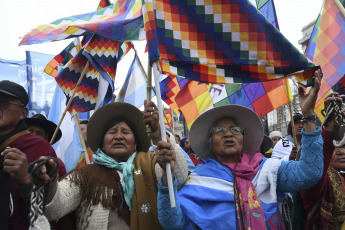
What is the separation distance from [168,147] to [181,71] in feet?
2.32

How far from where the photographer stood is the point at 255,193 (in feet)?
7.71

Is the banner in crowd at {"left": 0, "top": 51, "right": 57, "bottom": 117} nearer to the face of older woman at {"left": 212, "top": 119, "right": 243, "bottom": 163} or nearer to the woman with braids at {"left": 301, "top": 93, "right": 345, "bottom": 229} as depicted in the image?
the face of older woman at {"left": 212, "top": 119, "right": 243, "bottom": 163}

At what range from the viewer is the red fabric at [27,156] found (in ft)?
6.84

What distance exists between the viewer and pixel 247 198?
229 cm

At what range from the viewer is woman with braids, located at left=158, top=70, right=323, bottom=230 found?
7.29 ft

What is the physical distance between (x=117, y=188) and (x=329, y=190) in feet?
5.56

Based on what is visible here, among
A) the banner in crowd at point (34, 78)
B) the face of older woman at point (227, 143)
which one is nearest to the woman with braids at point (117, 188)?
the face of older woman at point (227, 143)

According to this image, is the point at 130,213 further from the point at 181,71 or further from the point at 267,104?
the point at 267,104

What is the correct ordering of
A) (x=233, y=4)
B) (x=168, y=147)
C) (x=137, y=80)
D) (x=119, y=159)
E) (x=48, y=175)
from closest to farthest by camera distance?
(x=48, y=175), (x=168, y=147), (x=233, y=4), (x=119, y=159), (x=137, y=80)

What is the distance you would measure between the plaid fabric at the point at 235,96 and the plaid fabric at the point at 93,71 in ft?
4.12

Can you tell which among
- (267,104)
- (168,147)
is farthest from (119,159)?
(267,104)

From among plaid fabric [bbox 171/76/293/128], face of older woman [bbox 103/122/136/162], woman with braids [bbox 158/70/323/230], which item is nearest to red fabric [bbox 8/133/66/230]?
face of older woman [bbox 103/122/136/162]

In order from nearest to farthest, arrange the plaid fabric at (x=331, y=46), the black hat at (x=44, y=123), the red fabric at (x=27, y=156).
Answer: the red fabric at (x=27, y=156) < the plaid fabric at (x=331, y=46) < the black hat at (x=44, y=123)

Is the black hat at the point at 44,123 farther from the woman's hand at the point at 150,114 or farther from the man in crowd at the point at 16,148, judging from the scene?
the woman's hand at the point at 150,114
